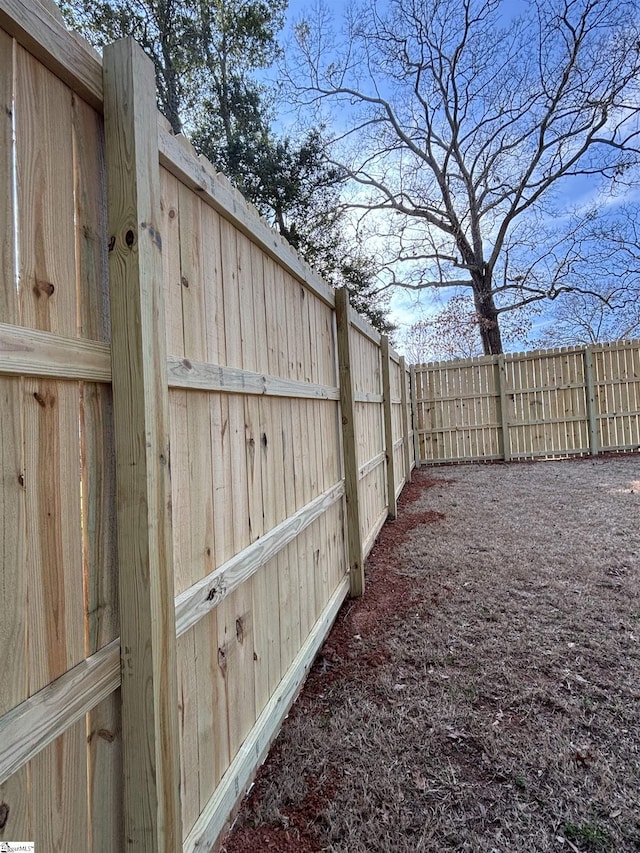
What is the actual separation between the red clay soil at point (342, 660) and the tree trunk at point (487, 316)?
26.3ft

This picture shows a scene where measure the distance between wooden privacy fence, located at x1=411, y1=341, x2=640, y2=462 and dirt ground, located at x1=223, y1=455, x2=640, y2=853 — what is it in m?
5.46

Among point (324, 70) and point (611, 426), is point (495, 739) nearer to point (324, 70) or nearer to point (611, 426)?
point (611, 426)

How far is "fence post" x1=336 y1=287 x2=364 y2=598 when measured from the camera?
2.93 m

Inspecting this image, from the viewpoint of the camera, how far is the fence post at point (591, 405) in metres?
8.20

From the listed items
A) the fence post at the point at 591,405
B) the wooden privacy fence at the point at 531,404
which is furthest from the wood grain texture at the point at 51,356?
the fence post at the point at 591,405

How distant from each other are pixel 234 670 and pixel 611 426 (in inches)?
352

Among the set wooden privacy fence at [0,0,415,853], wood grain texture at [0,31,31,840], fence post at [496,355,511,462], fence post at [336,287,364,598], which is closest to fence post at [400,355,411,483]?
fence post at [496,355,511,462]

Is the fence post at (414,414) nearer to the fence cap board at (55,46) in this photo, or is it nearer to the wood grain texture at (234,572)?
the wood grain texture at (234,572)

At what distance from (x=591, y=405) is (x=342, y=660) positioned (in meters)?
7.96

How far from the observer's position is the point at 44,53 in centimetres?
78

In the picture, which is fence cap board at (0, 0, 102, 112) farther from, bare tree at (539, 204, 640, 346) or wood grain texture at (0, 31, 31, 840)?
bare tree at (539, 204, 640, 346)

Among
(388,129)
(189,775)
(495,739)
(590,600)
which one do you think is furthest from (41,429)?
(388,129)

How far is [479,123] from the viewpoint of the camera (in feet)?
37.2

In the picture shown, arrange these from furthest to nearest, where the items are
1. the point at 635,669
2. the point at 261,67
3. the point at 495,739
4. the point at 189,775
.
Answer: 1. the point at 261,67
2. the point at 635,669
3. the point at 495,739
4. the point at 189,775
